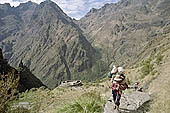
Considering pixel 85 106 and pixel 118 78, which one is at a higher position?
pixel 118 78

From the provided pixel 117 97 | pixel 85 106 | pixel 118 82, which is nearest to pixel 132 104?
pixel 117 97

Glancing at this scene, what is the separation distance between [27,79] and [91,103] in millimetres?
33927

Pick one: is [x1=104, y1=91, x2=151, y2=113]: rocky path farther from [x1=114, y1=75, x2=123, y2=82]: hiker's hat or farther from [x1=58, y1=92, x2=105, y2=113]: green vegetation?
[x1=114, y1=75, x2=123, y2=82]: hiker's hat

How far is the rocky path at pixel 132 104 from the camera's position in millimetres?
8109

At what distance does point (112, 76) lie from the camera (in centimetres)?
852

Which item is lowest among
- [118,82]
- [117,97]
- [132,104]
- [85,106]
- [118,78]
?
[132,104]

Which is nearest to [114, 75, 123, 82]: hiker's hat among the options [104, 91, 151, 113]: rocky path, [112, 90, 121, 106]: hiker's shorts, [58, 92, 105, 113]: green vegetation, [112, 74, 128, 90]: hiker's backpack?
[112, 74, 128, 90]: hiker's backpack

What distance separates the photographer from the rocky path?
811 cm

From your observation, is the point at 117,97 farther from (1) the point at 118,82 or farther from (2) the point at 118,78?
(2) the point at 118,78

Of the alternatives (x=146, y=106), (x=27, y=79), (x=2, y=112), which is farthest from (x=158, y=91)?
(x=27, y=79)

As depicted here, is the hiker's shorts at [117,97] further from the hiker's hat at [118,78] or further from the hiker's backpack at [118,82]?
the hiker's hat at [118,78]

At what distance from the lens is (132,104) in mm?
8531

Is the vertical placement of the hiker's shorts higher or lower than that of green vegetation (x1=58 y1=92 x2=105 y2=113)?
higher

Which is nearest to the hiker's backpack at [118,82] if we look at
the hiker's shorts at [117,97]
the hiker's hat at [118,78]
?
the hiker's hat at [118,78]
